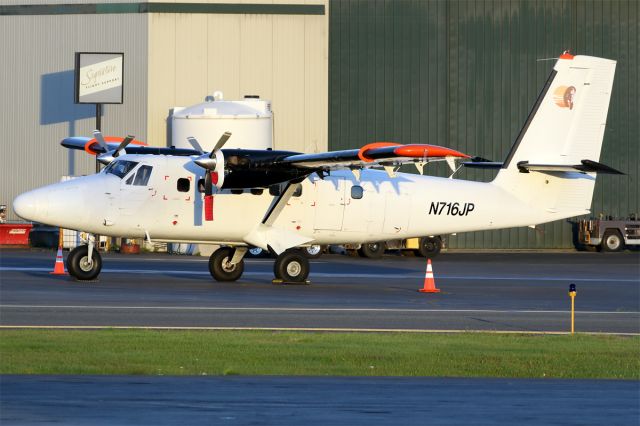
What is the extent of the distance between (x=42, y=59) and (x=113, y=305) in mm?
31978

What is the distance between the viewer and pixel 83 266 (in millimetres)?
26516

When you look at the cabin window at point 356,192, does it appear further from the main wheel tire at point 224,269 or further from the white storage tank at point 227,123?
the white storage tank at point 227,123

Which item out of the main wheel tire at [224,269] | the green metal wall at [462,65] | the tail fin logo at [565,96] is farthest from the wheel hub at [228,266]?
the green metal wall at [462,65]

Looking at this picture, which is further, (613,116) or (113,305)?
(613,116)

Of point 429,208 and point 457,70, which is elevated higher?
point 457,70

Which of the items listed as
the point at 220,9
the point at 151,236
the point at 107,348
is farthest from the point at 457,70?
the point at 107,348

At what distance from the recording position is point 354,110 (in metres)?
51.6

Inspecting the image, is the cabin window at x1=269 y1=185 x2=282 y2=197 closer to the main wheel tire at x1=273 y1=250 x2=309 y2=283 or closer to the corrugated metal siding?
the main wheel tire at x1=273 y1=250 x2=309 y2=283

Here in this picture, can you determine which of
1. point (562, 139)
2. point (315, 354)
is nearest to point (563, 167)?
point (562, 139)

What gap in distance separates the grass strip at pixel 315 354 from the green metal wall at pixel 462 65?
33853 millimetres

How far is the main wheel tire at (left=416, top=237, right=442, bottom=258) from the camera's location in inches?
1716

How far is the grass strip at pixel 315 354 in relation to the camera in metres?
13.8

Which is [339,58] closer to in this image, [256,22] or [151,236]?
[256,22]

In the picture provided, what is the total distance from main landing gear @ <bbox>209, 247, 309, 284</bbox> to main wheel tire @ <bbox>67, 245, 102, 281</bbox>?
9.76ft
